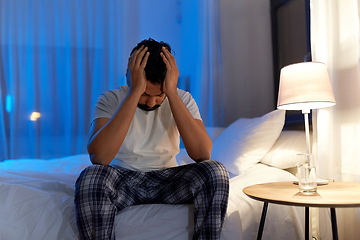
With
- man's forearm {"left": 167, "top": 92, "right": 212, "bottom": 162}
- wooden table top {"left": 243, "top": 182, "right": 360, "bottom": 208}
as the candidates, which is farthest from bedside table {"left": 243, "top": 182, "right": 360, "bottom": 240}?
man's forearm {"left": 167, "top": 92, "right": 212, "bottom": 162}

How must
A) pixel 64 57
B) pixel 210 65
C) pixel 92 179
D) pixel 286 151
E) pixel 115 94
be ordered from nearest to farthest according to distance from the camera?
pixel 92 179 < pixel 115 94 < pixel 286 151 < pixel 210 65 < pixel 64 57

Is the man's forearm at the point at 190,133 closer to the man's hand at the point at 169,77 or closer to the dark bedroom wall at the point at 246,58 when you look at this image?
the man's hand at the point at 169,77

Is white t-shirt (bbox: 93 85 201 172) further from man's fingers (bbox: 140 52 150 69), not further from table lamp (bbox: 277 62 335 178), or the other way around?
table lamp (bbox: 277 62 335 178)

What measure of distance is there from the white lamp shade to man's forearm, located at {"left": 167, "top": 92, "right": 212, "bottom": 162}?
0.46m

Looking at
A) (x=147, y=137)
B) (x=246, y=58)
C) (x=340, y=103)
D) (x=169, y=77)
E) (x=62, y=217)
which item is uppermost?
(x=246, y=58)

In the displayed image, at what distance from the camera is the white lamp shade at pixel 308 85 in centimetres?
126

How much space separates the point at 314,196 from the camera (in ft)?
3.32

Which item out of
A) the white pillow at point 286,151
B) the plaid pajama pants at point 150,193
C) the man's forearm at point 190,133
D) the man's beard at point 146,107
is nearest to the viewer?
the plaid pajama pants at point 150,193

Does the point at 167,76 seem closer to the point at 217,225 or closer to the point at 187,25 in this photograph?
the point at 217,225

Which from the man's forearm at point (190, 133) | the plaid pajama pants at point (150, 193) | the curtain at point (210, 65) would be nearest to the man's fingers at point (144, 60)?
the man's forearm at point (190, 133)

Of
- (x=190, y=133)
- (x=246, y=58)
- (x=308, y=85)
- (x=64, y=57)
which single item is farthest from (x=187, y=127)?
(x=64, y=57)

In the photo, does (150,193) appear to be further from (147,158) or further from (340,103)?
(340,103)

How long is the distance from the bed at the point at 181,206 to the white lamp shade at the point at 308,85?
35 centimetres

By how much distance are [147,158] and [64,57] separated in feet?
7.40
